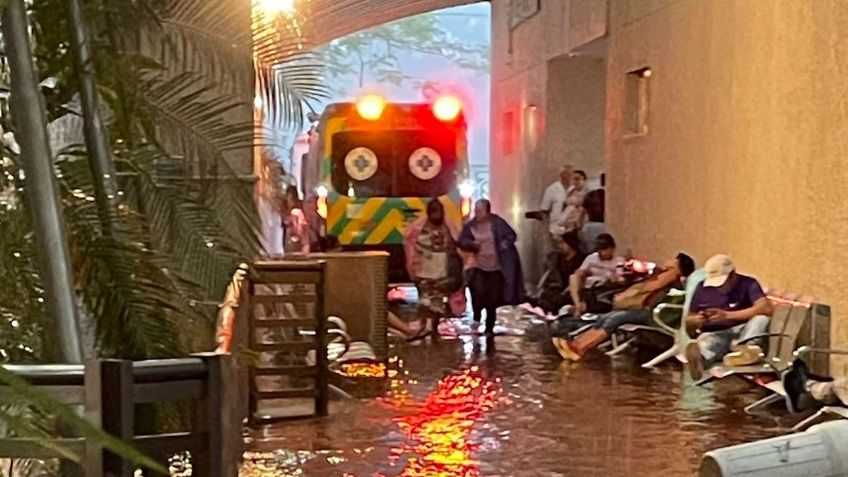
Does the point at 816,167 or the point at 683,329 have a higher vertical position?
the point at 816,167

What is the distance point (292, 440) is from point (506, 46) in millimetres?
14425

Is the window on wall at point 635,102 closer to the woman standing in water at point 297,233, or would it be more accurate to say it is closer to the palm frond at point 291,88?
the woman standing in water at point 297,233

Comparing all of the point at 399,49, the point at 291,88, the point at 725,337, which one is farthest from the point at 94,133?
the point at 399,49

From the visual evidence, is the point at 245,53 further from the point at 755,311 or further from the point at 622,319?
the point at 622,319

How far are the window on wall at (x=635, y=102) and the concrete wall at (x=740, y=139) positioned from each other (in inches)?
5.0

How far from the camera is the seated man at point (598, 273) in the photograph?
43.9ft

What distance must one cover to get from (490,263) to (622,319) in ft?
7.56

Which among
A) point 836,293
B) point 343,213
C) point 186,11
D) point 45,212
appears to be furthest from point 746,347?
point 343,213

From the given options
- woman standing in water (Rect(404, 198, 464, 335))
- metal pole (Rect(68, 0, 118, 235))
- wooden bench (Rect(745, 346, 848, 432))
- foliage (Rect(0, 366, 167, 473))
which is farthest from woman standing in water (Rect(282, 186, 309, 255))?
foliage (Rect(0, 366, 167, 473))

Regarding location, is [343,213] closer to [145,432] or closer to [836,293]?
[836,293]

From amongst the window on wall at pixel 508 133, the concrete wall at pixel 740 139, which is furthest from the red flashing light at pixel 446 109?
the window on wall at pixel 508 133

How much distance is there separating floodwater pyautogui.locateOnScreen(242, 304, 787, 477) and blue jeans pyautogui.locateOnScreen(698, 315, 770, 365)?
0.90 ft

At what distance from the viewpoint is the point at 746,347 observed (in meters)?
9.38

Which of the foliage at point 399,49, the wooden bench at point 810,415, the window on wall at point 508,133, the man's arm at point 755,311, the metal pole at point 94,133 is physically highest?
the foliage at point 399,49
